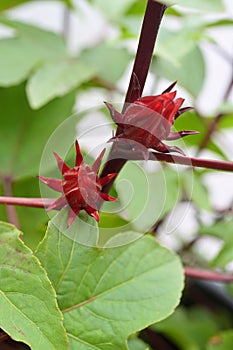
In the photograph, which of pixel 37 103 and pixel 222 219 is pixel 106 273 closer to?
pixel 37 103

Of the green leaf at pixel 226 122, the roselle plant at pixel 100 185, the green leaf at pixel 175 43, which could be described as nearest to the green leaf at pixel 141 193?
the roselle plant at pixel 100 185

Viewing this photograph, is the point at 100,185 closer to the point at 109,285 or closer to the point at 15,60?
the point at 109,285

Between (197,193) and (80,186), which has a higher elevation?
(80,186)

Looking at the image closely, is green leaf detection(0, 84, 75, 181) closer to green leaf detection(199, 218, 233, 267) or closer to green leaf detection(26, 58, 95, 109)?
green leaf detection(26, 58, 95, 109)

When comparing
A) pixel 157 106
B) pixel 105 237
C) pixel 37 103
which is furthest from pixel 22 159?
pixel 157 106

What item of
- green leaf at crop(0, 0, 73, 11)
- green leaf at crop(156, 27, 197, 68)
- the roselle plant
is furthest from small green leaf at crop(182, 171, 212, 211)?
green leaf at crop(0, 0, 73, 11)

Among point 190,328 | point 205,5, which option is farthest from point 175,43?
point 190,328

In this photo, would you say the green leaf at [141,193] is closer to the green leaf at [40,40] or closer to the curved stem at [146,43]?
Answer: the curved stem at [146,43]
